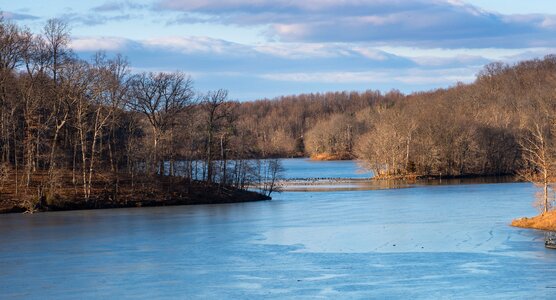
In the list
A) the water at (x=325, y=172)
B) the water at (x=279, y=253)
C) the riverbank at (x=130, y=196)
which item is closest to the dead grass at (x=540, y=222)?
the water at (x=279, y=253)

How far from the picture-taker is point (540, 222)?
1412 inches

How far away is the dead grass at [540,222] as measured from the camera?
115 feet

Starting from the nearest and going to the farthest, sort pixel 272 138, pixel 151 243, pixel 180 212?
pixel 151 243 → pixel 180 212 → pixel 272 138

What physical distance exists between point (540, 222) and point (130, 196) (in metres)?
25.7

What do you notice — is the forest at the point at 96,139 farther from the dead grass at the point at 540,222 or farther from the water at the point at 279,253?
the dead grass at the point at 540,222

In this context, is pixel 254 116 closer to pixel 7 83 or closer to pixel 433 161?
pixel 433 161

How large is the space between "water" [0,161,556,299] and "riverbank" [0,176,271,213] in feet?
8.05

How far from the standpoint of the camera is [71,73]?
56438 millimetres

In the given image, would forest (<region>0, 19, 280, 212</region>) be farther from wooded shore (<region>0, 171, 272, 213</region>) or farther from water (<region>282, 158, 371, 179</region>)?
water (<region>282, 158, 371, 179</region>)

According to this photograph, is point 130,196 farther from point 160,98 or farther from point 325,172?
point 325,172

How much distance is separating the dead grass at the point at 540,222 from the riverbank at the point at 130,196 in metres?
22.5

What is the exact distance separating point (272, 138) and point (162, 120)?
105643 mm

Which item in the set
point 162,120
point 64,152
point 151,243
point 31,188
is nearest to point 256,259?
point 151,243

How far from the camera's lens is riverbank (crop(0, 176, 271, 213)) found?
155ft
